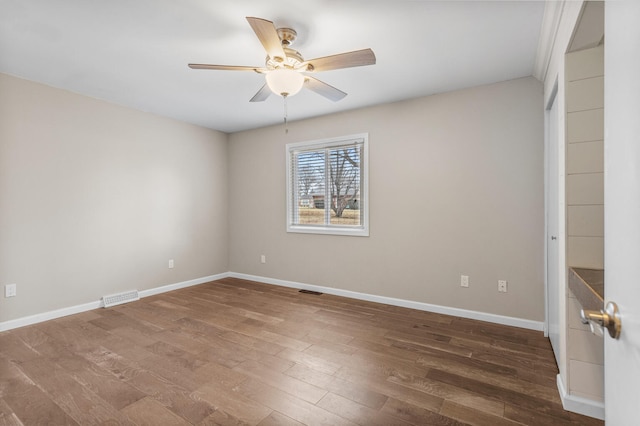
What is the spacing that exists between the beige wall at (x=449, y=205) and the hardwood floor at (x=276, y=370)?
0.45m

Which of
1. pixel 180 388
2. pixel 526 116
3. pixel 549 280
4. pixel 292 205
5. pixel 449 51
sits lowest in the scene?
pixel 180 388

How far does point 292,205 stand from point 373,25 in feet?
9.38

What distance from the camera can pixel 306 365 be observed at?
7.57 ft

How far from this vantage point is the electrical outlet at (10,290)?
9.72ft

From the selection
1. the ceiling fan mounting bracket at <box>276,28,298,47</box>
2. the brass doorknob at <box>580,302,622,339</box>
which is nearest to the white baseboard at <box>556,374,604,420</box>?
the brass doorknob at <box>580,302,622,339</box>

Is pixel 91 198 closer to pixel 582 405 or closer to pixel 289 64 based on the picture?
pixel 289 64

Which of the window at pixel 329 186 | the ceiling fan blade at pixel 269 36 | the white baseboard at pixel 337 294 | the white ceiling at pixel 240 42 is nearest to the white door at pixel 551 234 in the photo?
the white baseboard at pixel 337 294

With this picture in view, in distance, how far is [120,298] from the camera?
378cm

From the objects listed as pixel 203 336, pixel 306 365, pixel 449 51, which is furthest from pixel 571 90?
pixel 203 336

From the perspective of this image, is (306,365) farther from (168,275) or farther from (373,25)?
(168,275)

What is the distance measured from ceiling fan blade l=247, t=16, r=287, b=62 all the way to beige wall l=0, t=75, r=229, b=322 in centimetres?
276

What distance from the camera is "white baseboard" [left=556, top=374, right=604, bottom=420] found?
5.64ft

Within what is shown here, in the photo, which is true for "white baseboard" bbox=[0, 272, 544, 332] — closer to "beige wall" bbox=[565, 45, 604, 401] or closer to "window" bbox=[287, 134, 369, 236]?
"window" bbox=[287, 134, 369, 236]

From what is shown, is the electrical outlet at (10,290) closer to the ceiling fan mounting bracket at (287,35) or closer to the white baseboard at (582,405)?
the ceiling fan mounting bracket at (287,35)
